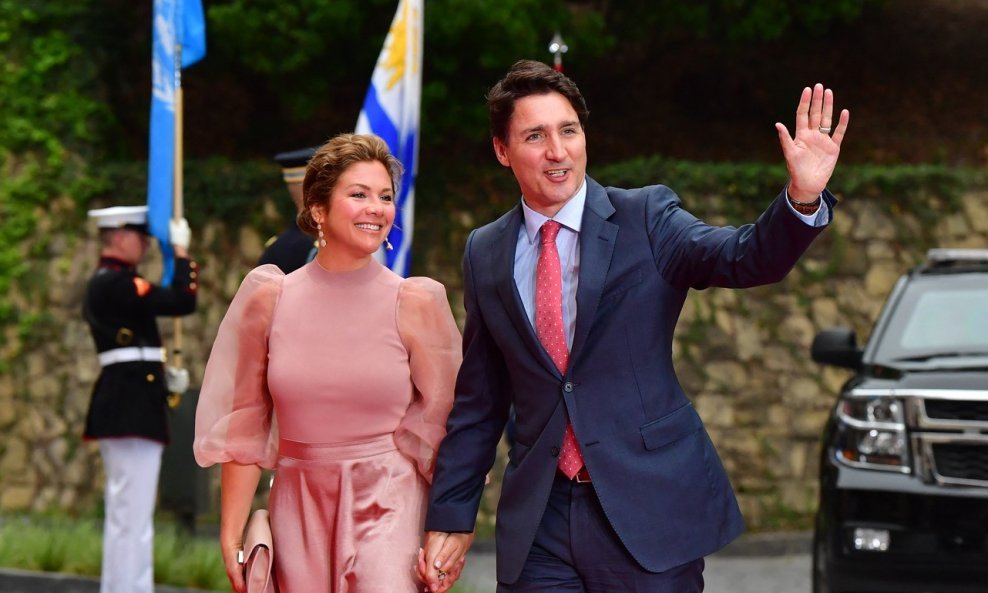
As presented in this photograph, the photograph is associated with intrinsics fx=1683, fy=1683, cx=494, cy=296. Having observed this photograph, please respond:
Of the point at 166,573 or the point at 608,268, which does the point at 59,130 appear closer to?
the point at 166,573

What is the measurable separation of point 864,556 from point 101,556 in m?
4.64

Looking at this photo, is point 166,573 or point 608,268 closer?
point 608,268

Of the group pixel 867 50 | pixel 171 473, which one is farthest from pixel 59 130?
pixel 867 50

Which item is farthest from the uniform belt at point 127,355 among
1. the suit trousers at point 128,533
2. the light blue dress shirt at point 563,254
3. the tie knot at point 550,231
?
the tie knot at point 550,231

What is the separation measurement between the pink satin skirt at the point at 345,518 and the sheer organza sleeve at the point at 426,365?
0.18 ft

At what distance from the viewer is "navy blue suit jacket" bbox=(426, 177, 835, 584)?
436cm

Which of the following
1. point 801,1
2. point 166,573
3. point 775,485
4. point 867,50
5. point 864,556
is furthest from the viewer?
point 867,50

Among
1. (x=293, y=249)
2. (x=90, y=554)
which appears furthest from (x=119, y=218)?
(x=293, y=249)

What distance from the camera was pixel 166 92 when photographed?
970cm

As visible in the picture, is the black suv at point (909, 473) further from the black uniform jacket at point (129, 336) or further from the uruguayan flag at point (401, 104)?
the black uniform jacket at point (129, 336)

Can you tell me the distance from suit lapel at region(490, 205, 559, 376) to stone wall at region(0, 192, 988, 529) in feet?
29.5

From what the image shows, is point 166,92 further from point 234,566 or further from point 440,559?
point 440,559

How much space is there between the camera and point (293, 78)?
1465 centimetres

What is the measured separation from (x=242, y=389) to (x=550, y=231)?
3.26 feet
